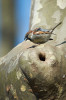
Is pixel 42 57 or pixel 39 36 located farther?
pixel 39 36

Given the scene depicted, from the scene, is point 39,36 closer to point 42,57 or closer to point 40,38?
point 40,38

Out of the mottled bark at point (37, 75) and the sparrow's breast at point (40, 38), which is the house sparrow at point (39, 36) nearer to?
the sparrow's breast at point (40, 38)

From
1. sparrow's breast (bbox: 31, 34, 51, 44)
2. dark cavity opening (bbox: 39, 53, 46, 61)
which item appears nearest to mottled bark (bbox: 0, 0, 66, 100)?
dark cavity opening (bbox: 39, 53, 46, 61)

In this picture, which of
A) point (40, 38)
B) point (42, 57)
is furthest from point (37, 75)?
point (40, 38)

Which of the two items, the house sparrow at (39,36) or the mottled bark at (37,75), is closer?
the mottled bark at (37,75)

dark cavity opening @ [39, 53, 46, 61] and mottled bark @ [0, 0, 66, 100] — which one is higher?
dark cavity opening @ [39, 53, 46, 61]

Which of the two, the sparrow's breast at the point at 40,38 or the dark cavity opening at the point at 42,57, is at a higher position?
the dark cavity opening at the point at 42,57

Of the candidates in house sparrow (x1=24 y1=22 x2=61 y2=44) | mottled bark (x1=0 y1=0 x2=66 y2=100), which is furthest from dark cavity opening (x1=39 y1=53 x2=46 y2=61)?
house sparrow (x1=24 y1=22 x2=61 y2=44)

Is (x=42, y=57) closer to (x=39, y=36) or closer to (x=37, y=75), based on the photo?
(x=37, y=75)

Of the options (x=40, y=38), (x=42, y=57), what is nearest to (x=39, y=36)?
(x=40, y=38)

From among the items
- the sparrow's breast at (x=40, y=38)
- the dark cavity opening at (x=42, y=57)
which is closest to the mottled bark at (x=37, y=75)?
the dark cavity opening at (x=42, y=57)

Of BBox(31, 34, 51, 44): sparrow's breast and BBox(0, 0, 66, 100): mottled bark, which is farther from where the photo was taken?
BBox(31, 34, 51, 44): sparrow's breast

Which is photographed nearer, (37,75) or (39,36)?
(37,75)

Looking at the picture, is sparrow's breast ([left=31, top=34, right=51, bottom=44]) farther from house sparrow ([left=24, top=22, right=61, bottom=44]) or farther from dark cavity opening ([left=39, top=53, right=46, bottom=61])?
dark cavity opening ([left=39, top=53, right=46, bottom=61])
